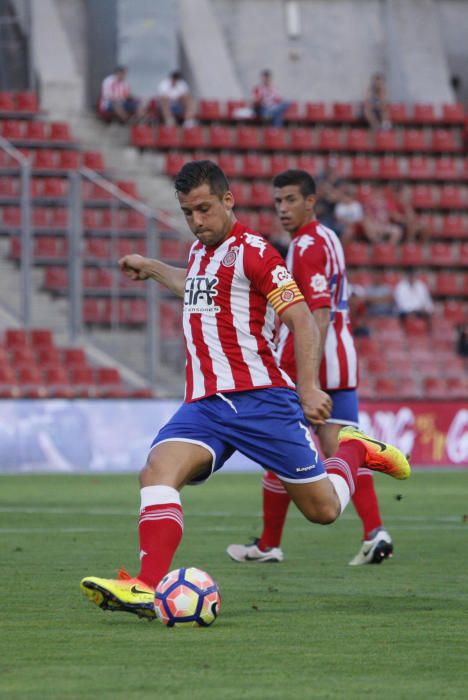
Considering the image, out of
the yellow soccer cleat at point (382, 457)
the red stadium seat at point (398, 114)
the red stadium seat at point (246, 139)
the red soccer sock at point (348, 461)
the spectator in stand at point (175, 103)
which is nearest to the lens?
the red soccer sock at point (348, 461)

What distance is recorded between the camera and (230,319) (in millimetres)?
6598

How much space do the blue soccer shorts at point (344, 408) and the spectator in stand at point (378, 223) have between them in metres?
16.4

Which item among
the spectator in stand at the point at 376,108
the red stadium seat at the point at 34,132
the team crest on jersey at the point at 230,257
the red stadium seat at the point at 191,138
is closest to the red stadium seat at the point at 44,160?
the red stadium seat at the point at 34,132

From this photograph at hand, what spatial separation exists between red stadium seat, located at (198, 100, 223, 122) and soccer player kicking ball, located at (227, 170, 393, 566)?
17.8 meters

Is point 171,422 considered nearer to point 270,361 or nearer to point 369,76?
point 270,361

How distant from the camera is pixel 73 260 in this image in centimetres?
2002

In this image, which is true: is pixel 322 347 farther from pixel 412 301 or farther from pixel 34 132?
pixel 34 132

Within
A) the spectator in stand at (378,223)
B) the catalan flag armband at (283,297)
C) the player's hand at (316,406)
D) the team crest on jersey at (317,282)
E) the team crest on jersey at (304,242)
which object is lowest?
the player's hand at (316,406)

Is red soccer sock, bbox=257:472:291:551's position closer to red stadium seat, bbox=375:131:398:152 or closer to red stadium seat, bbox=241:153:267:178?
red stadium seat, bbox=241:153:267:178

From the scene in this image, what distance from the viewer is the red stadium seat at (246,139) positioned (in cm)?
2634

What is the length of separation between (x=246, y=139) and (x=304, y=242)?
17.9 metres

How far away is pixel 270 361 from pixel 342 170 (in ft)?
67.6

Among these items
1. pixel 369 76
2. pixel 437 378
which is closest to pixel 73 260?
pixel 437 378

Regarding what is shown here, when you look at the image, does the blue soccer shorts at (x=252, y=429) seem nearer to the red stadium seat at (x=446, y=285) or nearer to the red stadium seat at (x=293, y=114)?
the red stadium seat at (x=446, y=285)
